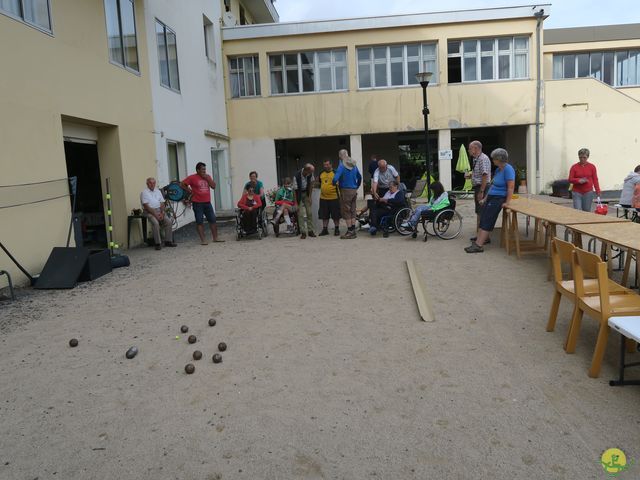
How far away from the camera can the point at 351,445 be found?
3.05 meters

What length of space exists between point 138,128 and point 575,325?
368 inches

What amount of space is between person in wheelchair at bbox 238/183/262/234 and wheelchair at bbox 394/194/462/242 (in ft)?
9.28

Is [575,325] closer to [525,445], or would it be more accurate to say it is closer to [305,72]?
[525,445]

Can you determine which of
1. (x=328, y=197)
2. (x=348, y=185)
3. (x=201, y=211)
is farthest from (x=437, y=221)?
(x=201, y=211)

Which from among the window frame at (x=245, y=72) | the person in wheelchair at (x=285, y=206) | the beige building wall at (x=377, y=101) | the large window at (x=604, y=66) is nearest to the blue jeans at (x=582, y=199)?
the person in wheelchair at (x=285, y=206)

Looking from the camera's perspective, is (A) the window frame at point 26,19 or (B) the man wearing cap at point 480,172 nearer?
(A) the window frame at point 26,19

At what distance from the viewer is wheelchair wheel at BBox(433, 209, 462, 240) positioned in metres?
9.61

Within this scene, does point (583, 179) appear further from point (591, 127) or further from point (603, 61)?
point (603, 61)

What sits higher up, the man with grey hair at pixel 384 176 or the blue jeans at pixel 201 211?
the man with grey hair at pixel 384 176

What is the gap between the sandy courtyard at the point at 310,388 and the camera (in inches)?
115

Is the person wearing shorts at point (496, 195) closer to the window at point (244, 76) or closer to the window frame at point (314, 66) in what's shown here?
the window frame at point (314, 66)

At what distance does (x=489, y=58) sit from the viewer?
18750 millimetres

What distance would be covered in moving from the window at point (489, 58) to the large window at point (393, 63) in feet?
2.71

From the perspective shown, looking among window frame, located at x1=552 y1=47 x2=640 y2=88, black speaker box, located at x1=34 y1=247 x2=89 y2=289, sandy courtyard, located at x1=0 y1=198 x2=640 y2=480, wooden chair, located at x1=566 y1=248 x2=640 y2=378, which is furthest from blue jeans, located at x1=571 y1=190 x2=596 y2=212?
window frame, located at x1=552 y1=47 x2=640 y2=88
